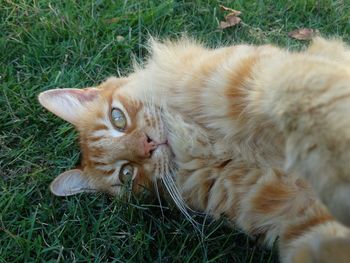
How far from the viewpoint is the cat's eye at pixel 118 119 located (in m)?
2.49

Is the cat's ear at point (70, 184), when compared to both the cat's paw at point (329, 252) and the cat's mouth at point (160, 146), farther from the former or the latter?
the cat's paw at point (329, 252)

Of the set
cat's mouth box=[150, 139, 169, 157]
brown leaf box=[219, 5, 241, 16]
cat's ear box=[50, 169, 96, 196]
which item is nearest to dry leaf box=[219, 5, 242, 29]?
brown leaf box=[219, 5, 241, 16]

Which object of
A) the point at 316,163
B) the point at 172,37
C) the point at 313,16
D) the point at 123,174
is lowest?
the point at 123,174

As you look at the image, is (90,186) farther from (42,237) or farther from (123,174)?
(42,237)

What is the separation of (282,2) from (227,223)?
194cm

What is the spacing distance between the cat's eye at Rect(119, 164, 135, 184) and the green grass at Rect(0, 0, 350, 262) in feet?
0.37

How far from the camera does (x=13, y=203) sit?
249 centimetres

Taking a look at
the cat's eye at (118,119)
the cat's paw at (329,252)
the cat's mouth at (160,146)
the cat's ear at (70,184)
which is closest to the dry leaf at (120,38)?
the cat's eye at (118,119)

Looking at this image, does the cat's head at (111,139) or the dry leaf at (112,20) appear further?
the dry leaf at (112,20)

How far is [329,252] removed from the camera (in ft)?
5.28

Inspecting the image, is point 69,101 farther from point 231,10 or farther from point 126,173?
point 231,10

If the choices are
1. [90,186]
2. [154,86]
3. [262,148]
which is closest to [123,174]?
[90,186]

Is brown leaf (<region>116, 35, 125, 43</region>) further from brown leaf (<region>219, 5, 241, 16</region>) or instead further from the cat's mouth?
the cat's mouth

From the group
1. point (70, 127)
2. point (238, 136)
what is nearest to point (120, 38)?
point (70, 127)
